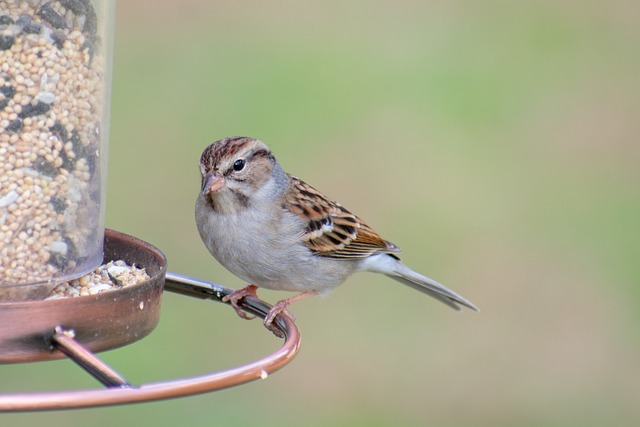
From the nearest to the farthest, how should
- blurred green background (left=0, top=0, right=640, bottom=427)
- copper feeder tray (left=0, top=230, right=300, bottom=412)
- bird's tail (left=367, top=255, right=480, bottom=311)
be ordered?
copper feeder tray (left=0, top=230, right=300, bottom=412) → bird's tail (left=367, top=255, right=480, bottom=311) → blurred green background (left=0, top=0, right=640, bottom=427)

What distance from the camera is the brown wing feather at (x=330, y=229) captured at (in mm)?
4438

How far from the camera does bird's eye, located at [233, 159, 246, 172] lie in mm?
4062

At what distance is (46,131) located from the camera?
3.26 metres

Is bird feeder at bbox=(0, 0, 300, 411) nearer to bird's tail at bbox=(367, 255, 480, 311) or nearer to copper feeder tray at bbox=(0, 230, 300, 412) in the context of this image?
copper feeder tray at bbox=(0, 230, 300, 412)

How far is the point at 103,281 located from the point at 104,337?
38 centimetres

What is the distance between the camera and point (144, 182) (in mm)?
8398

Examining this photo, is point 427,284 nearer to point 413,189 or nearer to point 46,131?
point 46,131

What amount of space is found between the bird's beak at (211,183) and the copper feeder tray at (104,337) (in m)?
0.34

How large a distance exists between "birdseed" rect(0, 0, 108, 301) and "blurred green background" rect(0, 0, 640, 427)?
2.93 m

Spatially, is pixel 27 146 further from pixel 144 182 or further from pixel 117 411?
pixel 144 182

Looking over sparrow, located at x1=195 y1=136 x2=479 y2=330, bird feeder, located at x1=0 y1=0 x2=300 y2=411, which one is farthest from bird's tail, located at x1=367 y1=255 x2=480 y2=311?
bird feeder, located at x1=0 y1=0 x2=300 y2=411

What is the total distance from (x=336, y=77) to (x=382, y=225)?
2140 mm

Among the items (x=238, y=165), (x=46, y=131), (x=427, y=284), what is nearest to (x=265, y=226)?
(x=238, y=165)

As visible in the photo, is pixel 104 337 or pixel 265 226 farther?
pixel 265 226
